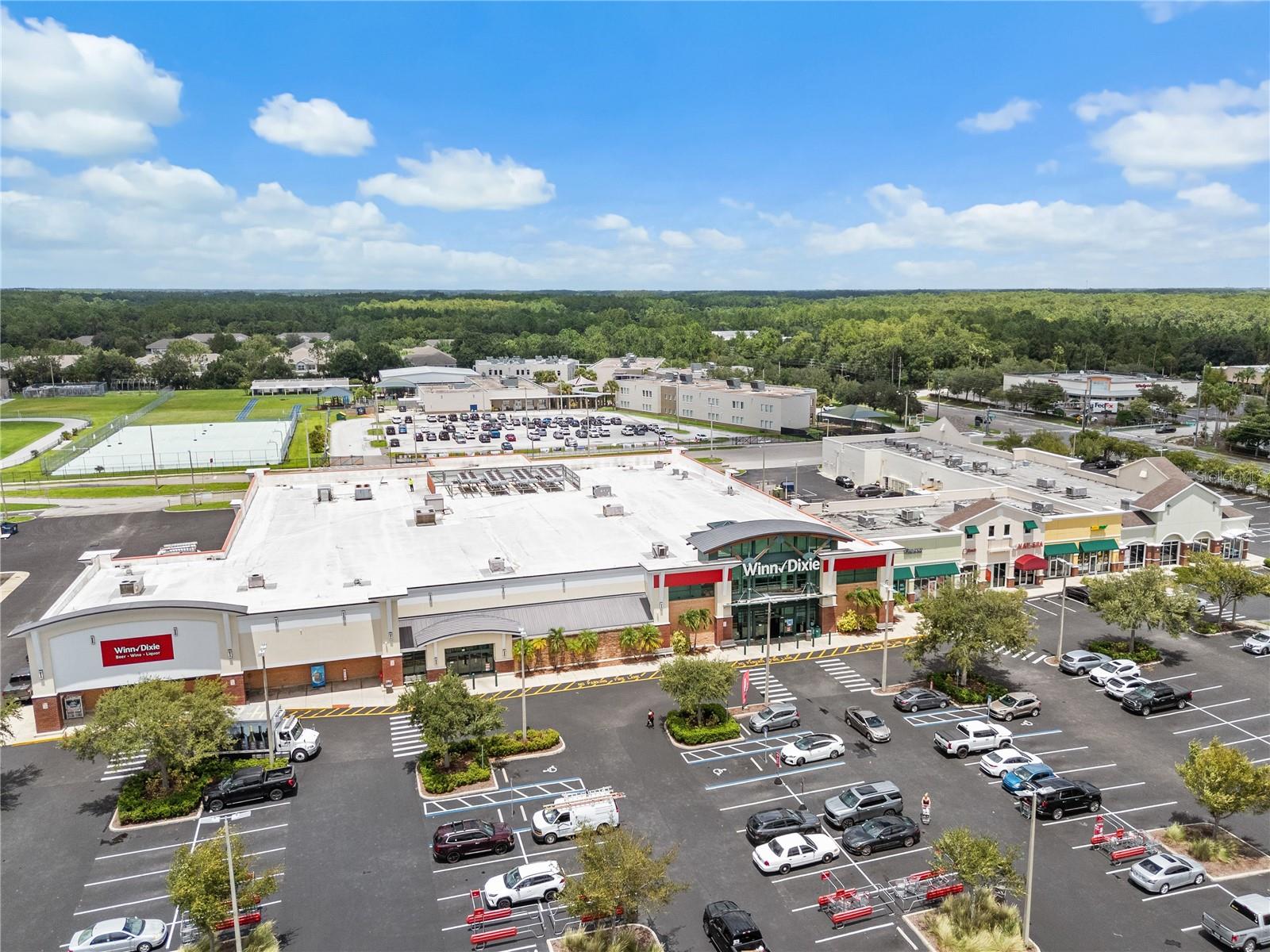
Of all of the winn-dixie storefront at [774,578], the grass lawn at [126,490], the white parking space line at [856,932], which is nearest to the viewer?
the white parking space line at [856,932]

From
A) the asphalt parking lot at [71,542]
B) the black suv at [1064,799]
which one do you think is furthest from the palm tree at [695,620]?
the asphalt parking lot at [71,542]

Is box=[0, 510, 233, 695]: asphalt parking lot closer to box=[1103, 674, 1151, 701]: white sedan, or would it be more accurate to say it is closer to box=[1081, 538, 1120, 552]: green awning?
box=[1103, 674, 1151, 701]: white sedan

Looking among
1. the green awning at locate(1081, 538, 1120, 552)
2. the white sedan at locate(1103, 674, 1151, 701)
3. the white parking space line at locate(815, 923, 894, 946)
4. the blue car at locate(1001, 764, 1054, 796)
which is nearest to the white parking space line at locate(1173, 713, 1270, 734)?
the white sedan at locate(1103, 674, 1151, 701)

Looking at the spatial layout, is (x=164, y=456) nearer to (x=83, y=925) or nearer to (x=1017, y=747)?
(x=83, y=925)

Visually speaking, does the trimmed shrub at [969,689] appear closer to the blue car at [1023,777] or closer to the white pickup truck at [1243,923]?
the blue car at [1023,777]

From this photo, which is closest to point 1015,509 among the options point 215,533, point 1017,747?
point 1017,747
